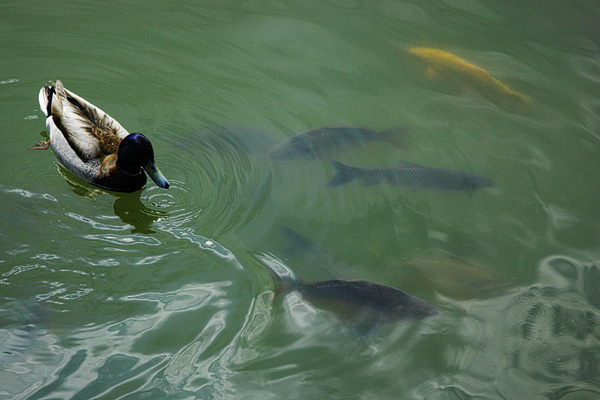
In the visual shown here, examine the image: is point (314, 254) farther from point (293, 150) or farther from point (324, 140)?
point (324, 140)

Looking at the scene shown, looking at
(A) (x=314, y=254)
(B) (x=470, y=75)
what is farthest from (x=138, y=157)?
(B) (x=470, y=75)

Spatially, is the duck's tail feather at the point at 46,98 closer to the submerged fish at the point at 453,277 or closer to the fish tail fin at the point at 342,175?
the fish tail fin at the point at 342,175

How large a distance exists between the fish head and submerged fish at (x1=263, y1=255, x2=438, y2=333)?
161 centimetres

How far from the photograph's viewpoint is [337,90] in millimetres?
5953

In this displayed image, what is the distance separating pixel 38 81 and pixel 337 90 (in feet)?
10.0

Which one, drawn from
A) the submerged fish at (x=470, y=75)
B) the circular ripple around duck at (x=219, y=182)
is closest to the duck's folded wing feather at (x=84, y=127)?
the circular ripple around duck at (x=219, y=182)

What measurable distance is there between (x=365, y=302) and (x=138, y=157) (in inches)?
83.6

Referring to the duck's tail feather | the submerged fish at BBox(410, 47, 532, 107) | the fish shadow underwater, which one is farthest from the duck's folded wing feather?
the submerged fish at BBox(410, 47, 532, 107)

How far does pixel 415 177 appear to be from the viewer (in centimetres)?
474

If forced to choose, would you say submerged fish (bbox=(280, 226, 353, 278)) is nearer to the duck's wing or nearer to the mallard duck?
the mallard duck

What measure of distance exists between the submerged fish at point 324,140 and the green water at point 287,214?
11 centimetres

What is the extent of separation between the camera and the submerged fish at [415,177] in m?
4.71

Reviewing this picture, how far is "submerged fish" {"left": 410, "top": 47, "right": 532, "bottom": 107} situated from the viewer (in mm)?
5973

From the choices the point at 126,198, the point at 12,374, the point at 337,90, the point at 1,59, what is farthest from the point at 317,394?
the point at 1,59
